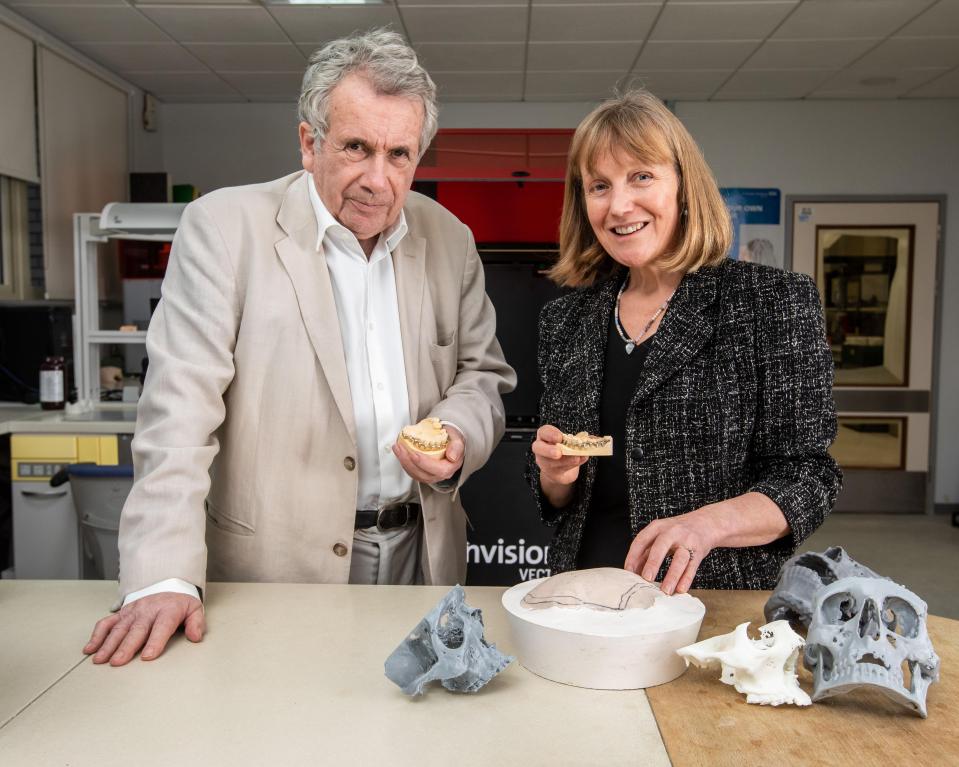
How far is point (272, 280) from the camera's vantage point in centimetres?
160

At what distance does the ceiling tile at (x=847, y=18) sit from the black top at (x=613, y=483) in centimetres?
357

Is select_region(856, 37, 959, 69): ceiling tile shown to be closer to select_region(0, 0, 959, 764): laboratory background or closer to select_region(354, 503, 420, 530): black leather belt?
select_region(0, 0, 959, 764): laboratory background

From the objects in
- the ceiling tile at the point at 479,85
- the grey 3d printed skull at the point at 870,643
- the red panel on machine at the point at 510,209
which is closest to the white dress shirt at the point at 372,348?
the grey 3d printed skull at the point at 870,643

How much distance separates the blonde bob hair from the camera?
1.50 metres

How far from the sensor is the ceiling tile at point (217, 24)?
444 cm

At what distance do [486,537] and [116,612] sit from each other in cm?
211

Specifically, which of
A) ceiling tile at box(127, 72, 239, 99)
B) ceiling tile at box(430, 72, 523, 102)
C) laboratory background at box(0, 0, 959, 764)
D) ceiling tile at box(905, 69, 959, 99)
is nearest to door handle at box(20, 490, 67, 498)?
laboratory background at box(0, 0, 959, 764)

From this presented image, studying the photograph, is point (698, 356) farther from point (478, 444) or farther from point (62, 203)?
point (62, 203)

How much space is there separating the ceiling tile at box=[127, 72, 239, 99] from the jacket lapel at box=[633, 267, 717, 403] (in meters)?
4.88

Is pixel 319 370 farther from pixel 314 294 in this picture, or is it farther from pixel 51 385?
pixel 51 385

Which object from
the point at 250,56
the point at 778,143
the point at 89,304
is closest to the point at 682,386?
the point at 89,304

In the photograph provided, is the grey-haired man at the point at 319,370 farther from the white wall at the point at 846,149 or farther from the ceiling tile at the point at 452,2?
the white wall at the point at 846,149

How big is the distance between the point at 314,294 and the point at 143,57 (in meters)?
4.38

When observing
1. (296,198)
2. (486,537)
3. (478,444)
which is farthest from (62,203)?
(478,444)
